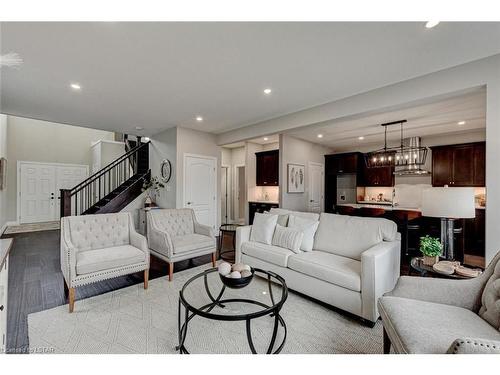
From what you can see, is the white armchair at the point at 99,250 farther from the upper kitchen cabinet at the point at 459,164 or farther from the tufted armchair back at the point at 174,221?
the upper kitchen cabinet at the point at 459,164

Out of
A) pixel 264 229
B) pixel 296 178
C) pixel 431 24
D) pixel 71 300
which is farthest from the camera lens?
pixel 296 178

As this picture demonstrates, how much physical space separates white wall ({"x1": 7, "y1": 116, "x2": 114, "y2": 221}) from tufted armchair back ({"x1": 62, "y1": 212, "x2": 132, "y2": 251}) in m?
6.14

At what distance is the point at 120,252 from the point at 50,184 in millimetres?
6810

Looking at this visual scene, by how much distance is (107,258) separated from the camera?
2.61 m

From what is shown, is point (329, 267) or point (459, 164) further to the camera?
point (459, 164)

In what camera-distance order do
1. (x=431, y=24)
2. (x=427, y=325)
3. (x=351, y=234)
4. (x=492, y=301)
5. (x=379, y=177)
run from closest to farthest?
(x=427, y=325) < (x=492, y=301) < (x=431, y=24) < (x=351, y=234) < (x=379, y=177)

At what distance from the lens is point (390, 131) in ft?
17.6

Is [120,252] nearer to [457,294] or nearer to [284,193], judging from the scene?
[457,294]

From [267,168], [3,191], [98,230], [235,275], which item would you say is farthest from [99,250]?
[3,191]

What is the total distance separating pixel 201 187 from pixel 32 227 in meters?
5.40

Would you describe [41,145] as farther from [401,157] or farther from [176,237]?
[401,157]

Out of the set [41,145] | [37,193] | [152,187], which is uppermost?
[41,145]
